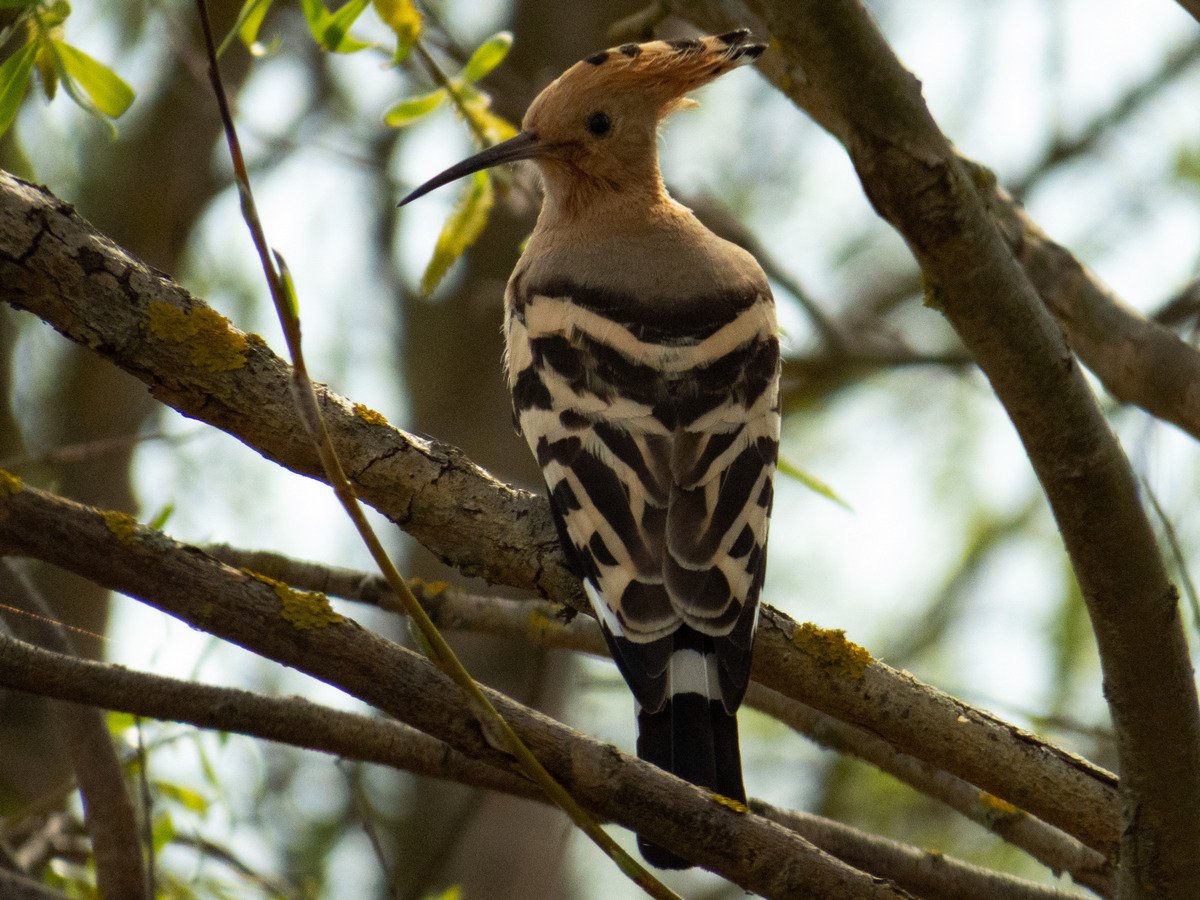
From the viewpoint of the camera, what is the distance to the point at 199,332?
1.85 meters

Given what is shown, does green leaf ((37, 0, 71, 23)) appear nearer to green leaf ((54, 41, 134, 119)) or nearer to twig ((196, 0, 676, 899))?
green leaf ((54, 41, 134, 119))

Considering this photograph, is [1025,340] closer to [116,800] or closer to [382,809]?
[116,800]

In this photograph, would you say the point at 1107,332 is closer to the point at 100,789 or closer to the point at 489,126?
the point at 489,126

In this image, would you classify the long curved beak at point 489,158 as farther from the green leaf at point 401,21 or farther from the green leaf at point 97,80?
the green leaf at point 97,80

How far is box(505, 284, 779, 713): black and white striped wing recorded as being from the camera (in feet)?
7.11

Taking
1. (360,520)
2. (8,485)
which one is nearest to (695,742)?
(360,520)

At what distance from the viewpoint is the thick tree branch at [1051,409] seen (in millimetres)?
1673

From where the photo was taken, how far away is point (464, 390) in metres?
5.61

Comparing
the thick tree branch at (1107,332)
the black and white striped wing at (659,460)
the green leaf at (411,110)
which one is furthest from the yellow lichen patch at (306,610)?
the thick tree branch at (1107,332)

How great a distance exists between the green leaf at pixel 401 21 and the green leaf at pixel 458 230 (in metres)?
0.33

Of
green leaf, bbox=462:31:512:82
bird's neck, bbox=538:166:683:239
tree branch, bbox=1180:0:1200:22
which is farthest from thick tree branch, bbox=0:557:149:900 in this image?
tree branch, bbox=1180:0:1200:22

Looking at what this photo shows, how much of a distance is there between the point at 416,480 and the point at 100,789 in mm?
852

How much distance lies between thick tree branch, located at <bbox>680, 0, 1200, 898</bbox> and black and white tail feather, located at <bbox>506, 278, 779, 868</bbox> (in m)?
0.50

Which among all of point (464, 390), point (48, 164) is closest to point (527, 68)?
point (464, 390)
